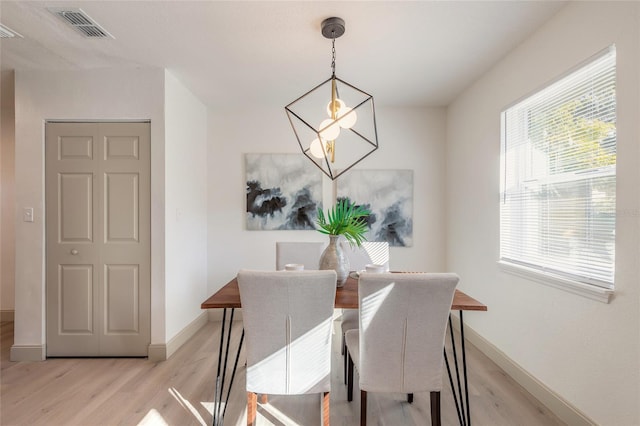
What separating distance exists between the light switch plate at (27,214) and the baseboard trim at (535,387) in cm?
418

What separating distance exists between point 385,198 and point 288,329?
8.31 feet

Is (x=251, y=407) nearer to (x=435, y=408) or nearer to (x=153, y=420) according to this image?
(x=153, y=420)

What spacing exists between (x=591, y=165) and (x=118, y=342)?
373cm

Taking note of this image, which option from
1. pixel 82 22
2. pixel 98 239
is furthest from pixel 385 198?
pixel 82 22

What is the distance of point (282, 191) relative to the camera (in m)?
3.76

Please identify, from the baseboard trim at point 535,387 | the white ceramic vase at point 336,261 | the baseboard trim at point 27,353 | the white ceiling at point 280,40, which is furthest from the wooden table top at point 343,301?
the baseboard trim at point 27,353

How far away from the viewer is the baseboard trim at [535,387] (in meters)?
1.78

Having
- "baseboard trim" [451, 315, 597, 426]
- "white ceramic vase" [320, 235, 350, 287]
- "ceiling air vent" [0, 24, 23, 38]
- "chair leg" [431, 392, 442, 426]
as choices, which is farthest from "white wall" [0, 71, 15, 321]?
"baseboard trim" [451, 315, 597, 426]

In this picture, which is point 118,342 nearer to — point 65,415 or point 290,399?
point 65,415

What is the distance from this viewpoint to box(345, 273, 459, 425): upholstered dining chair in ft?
4.68

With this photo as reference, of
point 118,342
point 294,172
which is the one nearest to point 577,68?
point 294,172

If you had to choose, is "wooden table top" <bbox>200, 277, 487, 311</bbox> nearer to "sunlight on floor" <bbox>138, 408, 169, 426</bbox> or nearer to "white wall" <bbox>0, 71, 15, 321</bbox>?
"sunlight on floor" <bbox>138, 408, 169, 426</bbox>

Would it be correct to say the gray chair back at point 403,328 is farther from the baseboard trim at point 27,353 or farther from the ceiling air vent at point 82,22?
the baseboard trim at point 27,353

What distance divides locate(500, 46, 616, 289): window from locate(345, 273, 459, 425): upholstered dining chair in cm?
98
